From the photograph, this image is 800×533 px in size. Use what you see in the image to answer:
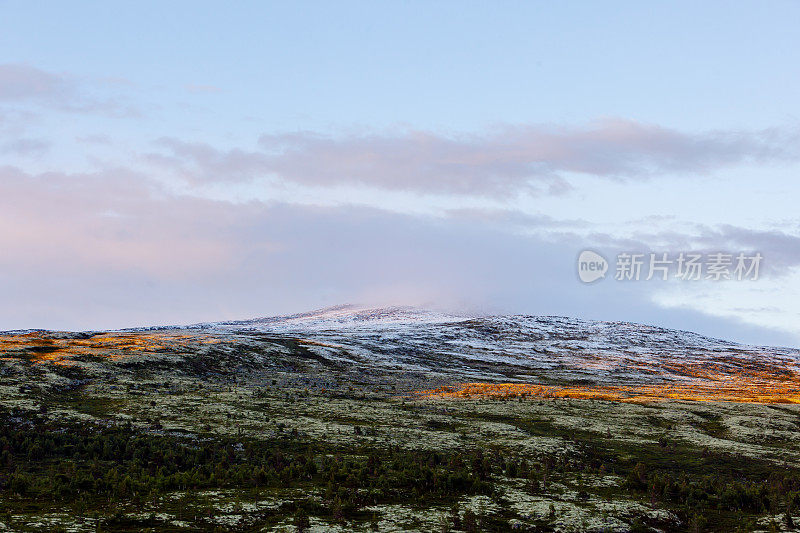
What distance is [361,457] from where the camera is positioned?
137 feet

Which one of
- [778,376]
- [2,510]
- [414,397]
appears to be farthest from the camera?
[778,376]

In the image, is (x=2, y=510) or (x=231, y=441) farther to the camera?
(x=231, y=441)

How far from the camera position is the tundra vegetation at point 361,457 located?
2656 cm

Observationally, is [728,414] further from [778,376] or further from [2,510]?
[778,376]

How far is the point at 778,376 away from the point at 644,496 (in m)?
186

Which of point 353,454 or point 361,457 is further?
point 353,454

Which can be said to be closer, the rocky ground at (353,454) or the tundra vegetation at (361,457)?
the tundra vegetation at (361,457)

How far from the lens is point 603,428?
6200cm

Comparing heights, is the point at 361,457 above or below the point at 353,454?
above

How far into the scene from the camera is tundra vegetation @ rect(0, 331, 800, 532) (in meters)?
26.6

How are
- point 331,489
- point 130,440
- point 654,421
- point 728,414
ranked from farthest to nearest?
1. point 728,414
2. point 654,421
3. point 130,440
4. point 331,489

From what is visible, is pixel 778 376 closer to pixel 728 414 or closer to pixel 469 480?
pixel 728 414

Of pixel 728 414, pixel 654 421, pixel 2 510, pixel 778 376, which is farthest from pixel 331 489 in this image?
pixel 778 376

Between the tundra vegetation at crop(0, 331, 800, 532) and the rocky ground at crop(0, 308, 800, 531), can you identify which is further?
the rocky ground at crop(0, 308, 800, 531)
